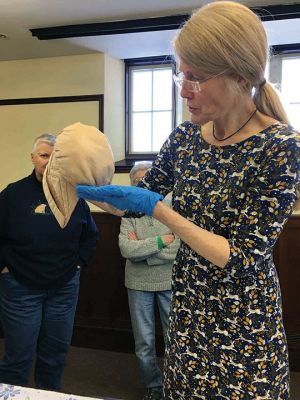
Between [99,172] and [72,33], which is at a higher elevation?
[72,33]

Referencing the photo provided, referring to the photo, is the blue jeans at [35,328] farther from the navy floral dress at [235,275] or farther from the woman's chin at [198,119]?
the woman's chin at [198,119]

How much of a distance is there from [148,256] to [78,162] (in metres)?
1.30

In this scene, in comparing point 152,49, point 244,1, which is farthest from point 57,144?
point 152,49

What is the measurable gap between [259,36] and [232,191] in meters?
0.32

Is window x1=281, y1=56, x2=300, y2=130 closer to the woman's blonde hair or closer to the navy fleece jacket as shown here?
the navy fleece jacket

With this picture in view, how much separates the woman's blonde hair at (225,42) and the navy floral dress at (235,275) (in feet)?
0.51

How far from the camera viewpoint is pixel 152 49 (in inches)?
118

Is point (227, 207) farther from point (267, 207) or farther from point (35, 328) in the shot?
point (35, 328)

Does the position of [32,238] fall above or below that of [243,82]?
below

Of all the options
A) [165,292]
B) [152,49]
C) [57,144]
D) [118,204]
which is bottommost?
[165,292]

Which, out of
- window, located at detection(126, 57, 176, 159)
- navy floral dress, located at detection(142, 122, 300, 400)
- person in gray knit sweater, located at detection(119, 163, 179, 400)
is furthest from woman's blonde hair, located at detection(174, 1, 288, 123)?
window, located at detection(126, 57, 176, 159)

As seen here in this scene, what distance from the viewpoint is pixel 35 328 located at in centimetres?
202

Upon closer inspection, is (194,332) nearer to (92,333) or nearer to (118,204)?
(118,204)

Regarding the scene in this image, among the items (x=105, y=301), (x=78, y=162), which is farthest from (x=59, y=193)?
(x=105, y=301)
